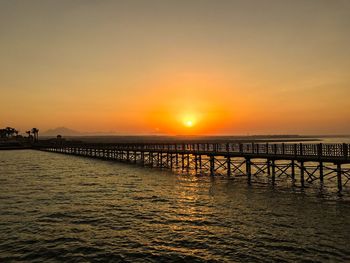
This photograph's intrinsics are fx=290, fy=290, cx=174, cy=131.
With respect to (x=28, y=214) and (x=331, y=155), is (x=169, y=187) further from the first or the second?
(x=331, y=155)

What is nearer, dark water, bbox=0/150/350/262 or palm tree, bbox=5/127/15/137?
dark water, bbox=0/150/350/262

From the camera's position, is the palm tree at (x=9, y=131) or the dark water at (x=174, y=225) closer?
the dark water at (x=174, y=225)

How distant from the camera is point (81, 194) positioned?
2409 centimetres

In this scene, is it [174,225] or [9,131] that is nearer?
[174,225]

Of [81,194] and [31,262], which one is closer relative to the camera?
[31,262]

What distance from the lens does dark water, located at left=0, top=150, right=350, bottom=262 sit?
1159 centimetres

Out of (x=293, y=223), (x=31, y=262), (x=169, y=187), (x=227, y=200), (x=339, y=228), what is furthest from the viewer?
(x=169, y=187)

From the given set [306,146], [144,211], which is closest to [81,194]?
[144,211]

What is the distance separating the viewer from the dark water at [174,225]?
38.0 feet

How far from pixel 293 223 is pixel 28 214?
50.4ft

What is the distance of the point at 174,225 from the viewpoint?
49.9 ft

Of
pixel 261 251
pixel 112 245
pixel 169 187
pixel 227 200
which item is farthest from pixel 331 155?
pixel 112 245

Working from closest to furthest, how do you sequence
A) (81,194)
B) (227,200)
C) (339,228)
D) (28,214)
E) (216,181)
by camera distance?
(339,228) < (28,214) < (227,200) < (81,194) < (216,181)

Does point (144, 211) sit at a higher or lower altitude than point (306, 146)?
lower
